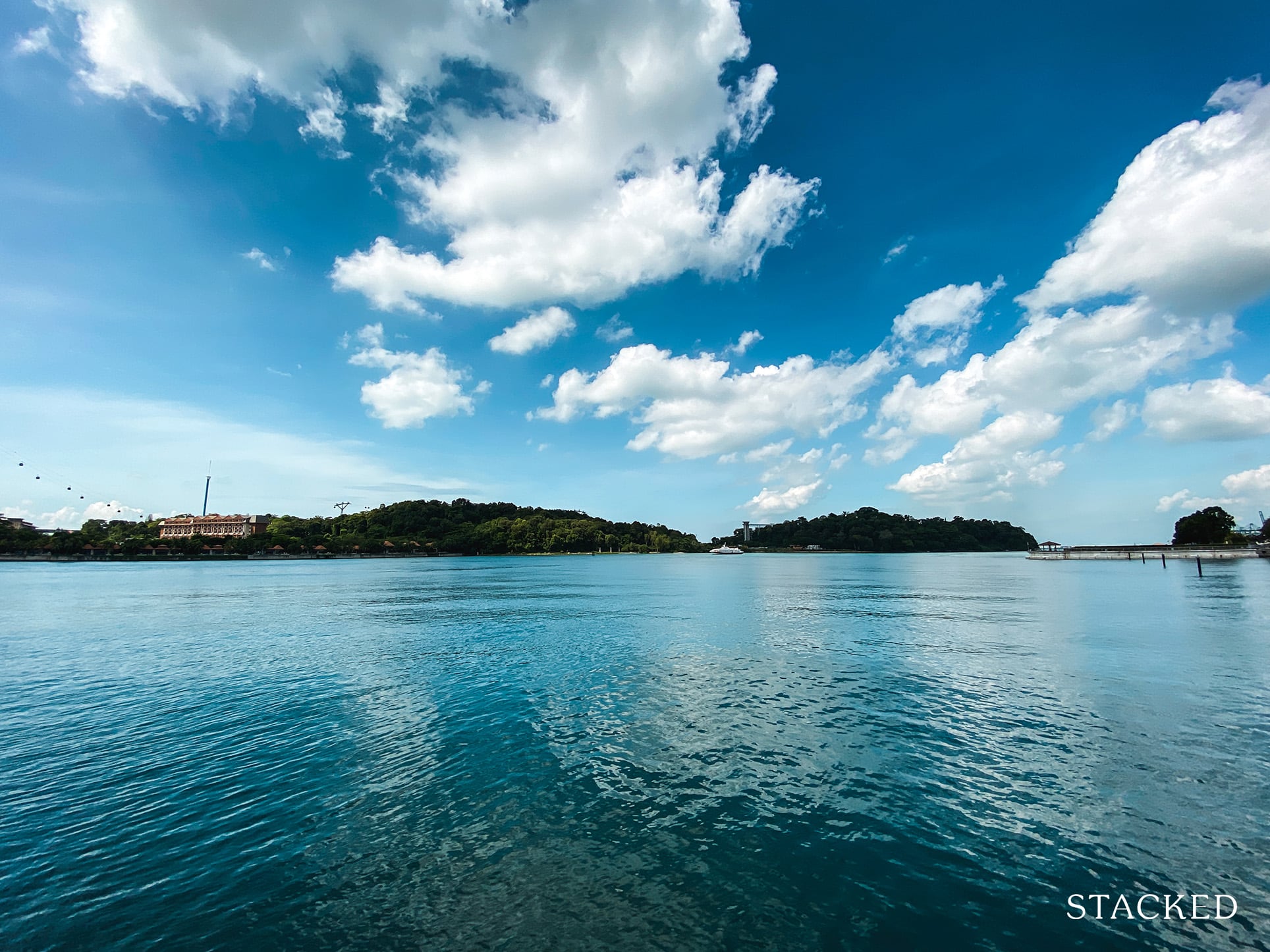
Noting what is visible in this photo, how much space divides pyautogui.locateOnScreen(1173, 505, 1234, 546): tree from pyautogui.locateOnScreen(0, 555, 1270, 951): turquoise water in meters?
193

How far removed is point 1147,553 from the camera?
17500cm

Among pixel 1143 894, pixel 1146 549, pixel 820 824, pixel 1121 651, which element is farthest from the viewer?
pixel 1146 549

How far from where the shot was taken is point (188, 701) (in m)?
21.6

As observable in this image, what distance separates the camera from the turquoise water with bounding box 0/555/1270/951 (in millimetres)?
8914

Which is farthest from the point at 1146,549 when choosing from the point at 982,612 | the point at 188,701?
the point at 188,701

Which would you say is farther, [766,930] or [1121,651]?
[1121,651]

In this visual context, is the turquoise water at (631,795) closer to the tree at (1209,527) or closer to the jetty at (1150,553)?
the jetty at (1150,553)

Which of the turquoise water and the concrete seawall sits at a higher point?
the concrete seawall

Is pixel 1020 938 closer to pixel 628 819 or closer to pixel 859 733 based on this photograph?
pixel 628 819

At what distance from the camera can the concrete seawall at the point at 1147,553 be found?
479 ft

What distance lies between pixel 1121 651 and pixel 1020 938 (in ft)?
99.6

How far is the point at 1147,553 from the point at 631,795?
9101 inches

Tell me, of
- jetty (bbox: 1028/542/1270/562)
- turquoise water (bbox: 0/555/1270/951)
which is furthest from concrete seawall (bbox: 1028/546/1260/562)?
turquoise water (bbox: 0/555/1270/951)

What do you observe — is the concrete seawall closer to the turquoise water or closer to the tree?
the tree
